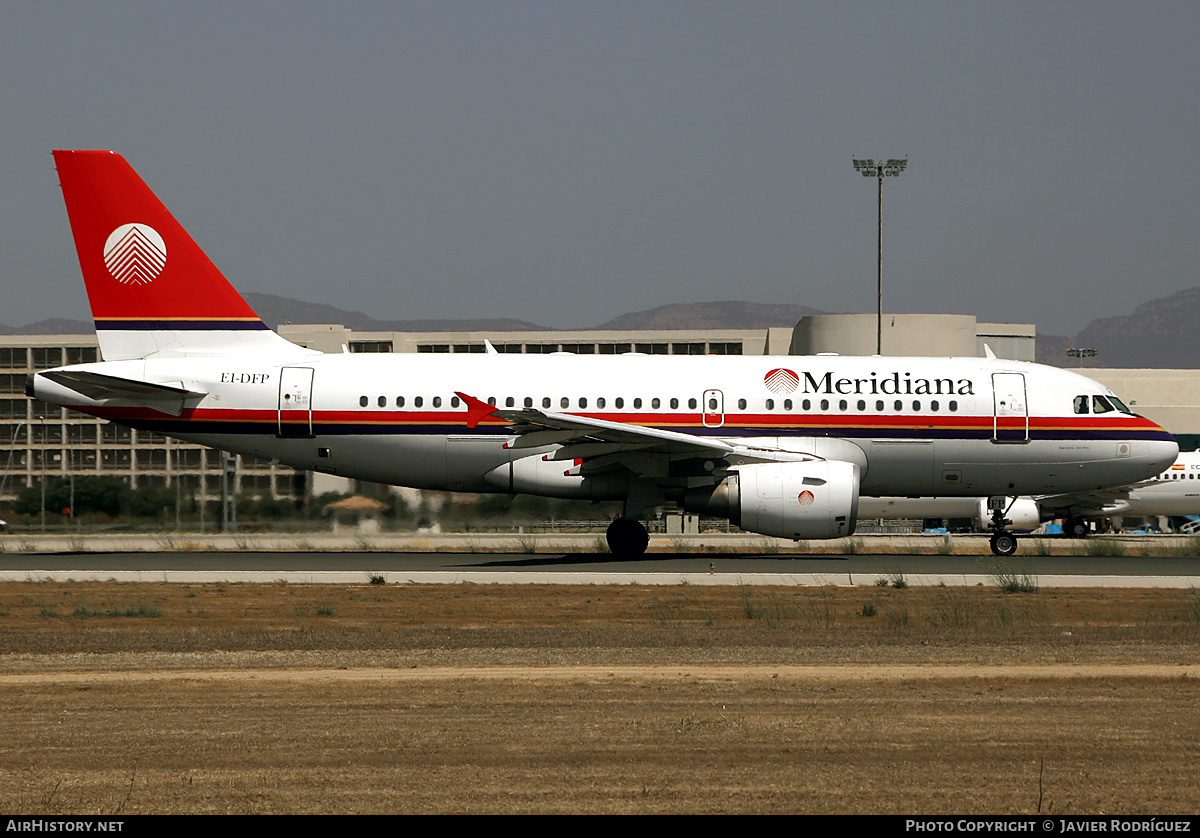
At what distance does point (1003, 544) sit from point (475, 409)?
12.3 metres

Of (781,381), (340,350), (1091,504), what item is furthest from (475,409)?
(340,350)

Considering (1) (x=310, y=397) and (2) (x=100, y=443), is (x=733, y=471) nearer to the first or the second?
(1) (x=310, y=397)

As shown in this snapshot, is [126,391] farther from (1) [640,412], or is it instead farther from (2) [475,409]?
(1) [640,412]

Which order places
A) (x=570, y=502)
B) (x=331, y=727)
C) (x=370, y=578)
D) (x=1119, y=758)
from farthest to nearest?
(x=570, y=502), (x=370, y=578), (x=331, y=727), (x=1119, y=758)

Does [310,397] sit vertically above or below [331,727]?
above

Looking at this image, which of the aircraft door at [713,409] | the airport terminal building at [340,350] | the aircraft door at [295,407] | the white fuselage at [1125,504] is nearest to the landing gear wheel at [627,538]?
the aircraft door at [713,409]

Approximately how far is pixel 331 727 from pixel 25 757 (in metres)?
1.99

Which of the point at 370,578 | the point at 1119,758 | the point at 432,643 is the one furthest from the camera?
the point at 370,578

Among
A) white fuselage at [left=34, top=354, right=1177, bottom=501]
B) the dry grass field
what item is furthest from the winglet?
the dry grass field

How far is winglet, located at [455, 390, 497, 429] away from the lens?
2412cm

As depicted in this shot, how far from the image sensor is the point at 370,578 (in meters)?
19.9

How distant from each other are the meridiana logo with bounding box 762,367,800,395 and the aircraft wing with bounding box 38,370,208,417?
11.5 m

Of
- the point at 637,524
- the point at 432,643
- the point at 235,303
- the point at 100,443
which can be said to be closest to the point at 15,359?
the point at 100,443

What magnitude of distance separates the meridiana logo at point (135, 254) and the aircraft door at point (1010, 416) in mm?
17751
